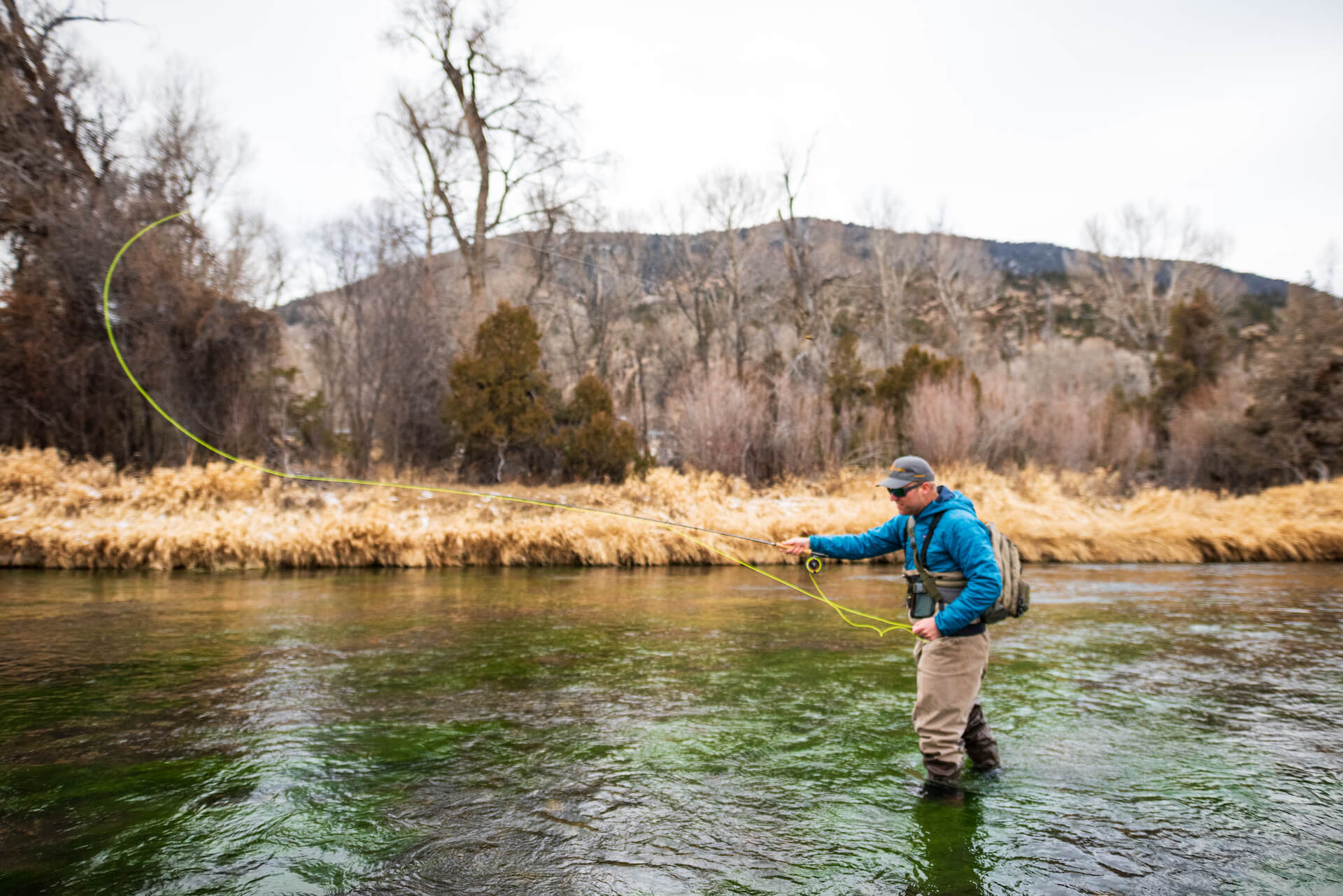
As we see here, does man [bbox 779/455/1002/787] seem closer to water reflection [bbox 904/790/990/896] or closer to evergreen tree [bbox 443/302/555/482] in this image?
water reflection [bbox 904/790/990/896]

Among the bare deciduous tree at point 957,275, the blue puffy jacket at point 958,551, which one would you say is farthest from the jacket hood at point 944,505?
Result: the bare deciduous tree at point 957,275

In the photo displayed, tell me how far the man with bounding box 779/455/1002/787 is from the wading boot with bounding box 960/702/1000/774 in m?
0.27

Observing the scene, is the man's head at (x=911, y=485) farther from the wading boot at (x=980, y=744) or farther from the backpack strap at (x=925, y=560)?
the wading boot at (x=980, y=744)

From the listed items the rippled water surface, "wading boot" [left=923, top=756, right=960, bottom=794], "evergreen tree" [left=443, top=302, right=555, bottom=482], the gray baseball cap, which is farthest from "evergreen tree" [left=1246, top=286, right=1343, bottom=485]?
the gray baseball cap

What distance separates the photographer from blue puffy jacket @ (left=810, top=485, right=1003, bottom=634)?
4.28 metres

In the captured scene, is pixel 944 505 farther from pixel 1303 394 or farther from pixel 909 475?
pixel 1303 394

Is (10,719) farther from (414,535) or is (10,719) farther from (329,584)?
(414,535)

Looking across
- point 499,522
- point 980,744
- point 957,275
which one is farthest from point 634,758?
point 957,275

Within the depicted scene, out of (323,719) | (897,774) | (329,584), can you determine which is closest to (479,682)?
(323,719)

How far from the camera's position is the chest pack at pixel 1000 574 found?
444 cm

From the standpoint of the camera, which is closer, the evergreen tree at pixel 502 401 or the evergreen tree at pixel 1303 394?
the evergreen tree at pixel 502 401

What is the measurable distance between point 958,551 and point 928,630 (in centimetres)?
43

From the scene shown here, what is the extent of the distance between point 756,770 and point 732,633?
4.37m

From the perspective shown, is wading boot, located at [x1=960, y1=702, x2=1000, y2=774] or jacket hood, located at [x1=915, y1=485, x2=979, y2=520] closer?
jacket hood, located at [x1=915, y1=485, x2=979, y2=520]
